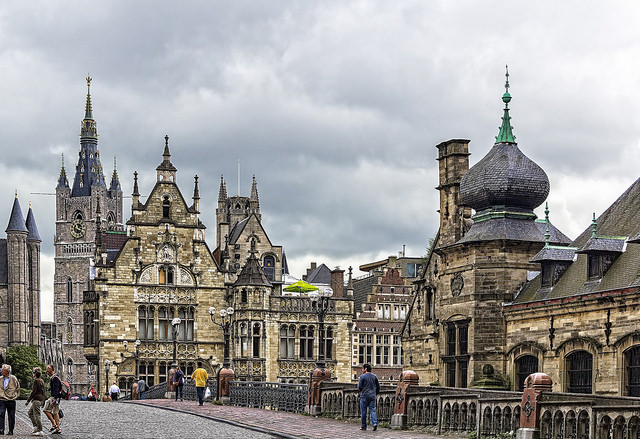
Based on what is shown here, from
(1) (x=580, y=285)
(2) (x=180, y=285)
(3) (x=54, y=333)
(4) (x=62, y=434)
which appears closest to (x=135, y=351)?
(2) (x=180, y=285)

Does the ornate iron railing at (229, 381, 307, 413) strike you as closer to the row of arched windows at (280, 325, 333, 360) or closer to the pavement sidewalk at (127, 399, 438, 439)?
the pavement sidewalk at (127, 399, 438, 439)

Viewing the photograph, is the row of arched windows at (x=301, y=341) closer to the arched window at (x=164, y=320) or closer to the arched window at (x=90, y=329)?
the arched window at (x=164, y=320)

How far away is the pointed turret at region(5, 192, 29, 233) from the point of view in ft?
522

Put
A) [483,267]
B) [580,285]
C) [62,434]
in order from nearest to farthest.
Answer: [62,434] → [580,285] → [483,267]

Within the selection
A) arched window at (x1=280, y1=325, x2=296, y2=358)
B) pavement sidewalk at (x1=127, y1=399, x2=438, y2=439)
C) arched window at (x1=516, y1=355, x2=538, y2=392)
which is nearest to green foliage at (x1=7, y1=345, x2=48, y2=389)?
arched window at (x1=280, y1=325, x2=296, y2=358)

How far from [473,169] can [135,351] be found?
3148cm

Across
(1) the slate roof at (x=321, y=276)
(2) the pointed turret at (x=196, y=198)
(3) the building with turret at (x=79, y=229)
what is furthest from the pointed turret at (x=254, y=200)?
(3) the building with turret at (x=79, y=229)

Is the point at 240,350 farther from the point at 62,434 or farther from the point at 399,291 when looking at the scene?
the point at 62,434

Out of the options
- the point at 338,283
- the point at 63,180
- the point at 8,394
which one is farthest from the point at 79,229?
the point at 8,394

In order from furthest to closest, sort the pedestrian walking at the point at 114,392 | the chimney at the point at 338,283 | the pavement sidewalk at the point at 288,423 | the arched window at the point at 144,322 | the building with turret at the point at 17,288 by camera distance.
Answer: the building with turret at the point at 17,288 → the chimney at the point at 338,283 → the arched window at the point at 144,322 → the pedestrian walking at the point at 114,392 → the pavement sidewalk at the point at 288,423

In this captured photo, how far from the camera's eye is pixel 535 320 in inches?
1773

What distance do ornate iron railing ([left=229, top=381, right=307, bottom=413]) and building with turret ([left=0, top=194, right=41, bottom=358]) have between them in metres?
114

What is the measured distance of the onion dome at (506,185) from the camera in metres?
48.8

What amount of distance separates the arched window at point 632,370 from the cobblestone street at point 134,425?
13.5 meters
